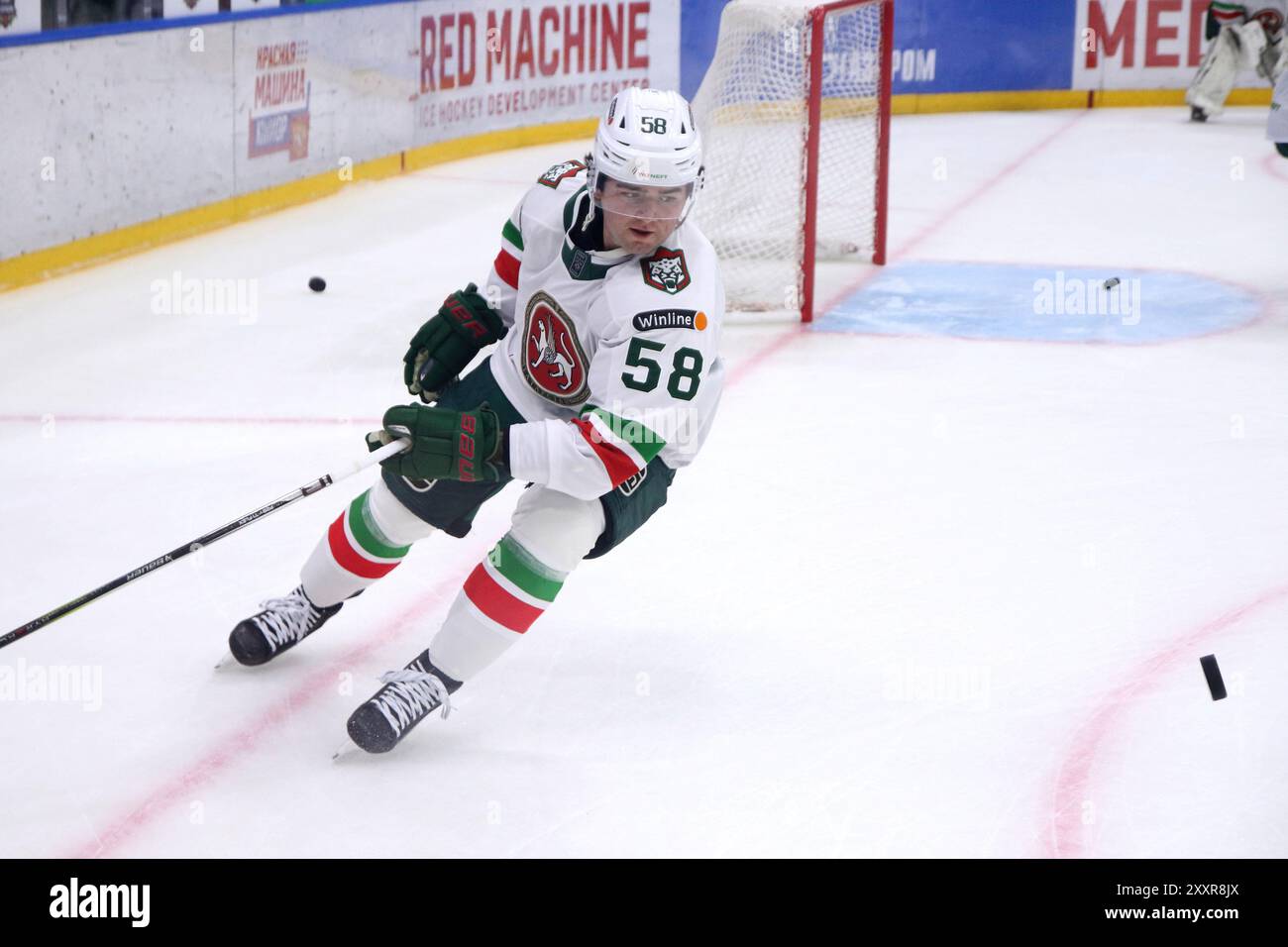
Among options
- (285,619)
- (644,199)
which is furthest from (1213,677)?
(285,619)

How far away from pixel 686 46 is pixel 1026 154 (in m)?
2.07

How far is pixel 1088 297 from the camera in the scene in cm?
604

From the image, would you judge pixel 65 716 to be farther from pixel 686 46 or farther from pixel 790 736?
pixel 686 46

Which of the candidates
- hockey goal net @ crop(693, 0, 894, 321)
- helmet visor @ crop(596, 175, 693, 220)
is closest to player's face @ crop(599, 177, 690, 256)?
helmet visor @ crop(596, 175, 693, 220)

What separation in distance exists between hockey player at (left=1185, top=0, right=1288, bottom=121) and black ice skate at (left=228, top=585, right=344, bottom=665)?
8719 mm

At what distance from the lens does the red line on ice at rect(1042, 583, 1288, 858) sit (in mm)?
2396

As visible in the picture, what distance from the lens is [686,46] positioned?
32.2ft

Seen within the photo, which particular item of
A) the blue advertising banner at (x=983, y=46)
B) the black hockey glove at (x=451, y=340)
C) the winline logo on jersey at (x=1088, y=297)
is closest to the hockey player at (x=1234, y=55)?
the blue advertising banner at (x=983, y=46)

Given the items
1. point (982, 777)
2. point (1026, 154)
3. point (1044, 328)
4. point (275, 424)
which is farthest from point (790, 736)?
point (1026, 154)

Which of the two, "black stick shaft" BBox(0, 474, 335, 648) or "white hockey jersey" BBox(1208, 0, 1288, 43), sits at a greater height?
"white hockey jersey" BBox(1208, 0, 1288, 43)

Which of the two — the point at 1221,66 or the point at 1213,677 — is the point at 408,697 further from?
the point at 1221,66

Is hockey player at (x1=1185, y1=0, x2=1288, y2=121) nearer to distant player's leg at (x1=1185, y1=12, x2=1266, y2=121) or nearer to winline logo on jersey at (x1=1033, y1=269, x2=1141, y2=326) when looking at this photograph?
distant player's leg at (x1=1185, y1=12, x2=1266, y2=121)
